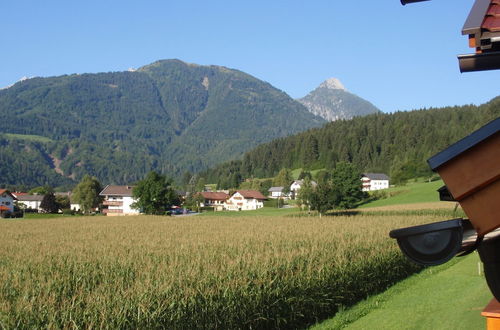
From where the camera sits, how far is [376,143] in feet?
525

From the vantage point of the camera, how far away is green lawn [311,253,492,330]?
41.7 ft

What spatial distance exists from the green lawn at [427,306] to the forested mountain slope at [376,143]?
10882cm

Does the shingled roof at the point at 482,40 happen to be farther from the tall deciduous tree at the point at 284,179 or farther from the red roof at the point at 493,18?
the tall deciduous tree at the point at 284,179

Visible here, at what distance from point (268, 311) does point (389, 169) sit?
143 metres

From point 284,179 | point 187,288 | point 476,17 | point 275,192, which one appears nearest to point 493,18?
point 476,17

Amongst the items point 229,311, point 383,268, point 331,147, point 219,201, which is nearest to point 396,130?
point 331,147

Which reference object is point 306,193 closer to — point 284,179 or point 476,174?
point 476,174

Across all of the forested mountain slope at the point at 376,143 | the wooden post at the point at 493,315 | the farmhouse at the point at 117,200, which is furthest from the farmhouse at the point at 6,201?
the wooden post at the point at 493,315

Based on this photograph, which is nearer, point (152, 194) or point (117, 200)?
point (152, 194)

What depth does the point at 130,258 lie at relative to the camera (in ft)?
50.6

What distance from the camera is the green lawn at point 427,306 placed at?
1271cm

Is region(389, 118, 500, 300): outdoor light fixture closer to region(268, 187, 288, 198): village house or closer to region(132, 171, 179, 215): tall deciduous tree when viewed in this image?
region(132, 171, 179, 215): tall deciduous tree

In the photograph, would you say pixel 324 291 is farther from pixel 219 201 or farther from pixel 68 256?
pixel 219 201

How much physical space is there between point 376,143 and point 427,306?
490ft
